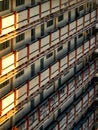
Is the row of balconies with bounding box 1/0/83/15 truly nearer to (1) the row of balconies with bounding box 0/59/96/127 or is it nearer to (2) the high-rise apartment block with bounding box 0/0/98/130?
(2) the high-rise apartment block with bounding box 0/0/98/130

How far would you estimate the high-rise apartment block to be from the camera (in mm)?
44438

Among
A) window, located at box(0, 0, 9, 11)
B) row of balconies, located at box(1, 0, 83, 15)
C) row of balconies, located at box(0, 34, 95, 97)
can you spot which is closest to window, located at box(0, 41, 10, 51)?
row of balconies, located at box(0, 34, 95, 97)

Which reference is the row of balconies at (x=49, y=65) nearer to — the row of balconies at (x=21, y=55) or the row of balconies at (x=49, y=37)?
the row of balconies at (x=21, y=55)

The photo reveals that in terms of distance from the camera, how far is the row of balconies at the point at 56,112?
50375 mm

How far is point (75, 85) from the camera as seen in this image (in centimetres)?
6266

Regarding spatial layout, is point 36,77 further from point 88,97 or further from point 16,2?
point 88,97

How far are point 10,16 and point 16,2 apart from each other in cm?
441

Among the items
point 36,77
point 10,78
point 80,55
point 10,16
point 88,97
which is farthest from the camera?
point 88,97

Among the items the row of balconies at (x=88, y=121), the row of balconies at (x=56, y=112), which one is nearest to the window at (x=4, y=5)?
the row of balconies at (x=56, y=112)

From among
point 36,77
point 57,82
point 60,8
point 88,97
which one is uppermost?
point 60,8

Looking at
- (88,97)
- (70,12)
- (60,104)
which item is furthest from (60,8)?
(88,97)

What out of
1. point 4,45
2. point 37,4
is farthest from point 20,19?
point 37,4

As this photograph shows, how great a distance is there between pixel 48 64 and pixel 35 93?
617 cm

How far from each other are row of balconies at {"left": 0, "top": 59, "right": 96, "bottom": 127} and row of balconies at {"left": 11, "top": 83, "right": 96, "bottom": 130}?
62 centimetres
